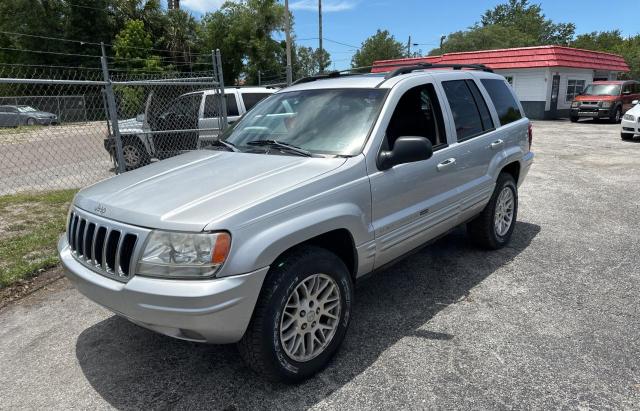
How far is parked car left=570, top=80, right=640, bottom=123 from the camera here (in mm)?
21375

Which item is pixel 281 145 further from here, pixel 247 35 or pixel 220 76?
pixel 247 35

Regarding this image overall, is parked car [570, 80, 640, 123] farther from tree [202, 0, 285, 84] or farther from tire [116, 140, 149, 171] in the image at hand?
tree [202, 0, 285, 84]

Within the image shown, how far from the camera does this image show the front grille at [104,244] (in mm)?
2592

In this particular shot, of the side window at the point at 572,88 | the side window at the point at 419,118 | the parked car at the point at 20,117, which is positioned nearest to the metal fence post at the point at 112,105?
the side window at the point at 419,118

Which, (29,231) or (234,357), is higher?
(29,231)

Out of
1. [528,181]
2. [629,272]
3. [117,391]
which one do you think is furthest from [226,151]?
[528,181]

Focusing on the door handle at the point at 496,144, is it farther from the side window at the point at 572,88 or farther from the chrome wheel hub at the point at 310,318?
the side window at the point at 572,88

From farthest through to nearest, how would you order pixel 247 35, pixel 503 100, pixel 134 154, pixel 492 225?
pixel 247 35, pixel 134 154, pixel 503 100, pixel 492 225

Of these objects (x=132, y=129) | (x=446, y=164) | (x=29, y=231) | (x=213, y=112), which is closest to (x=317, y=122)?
(x=446, y=164)

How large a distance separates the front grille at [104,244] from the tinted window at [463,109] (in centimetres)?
292

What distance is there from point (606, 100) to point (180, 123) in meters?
20.1

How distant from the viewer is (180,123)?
376 inches

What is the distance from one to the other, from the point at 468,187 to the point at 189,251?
2.77 meters

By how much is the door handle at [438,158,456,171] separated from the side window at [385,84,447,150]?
0.14 meters
